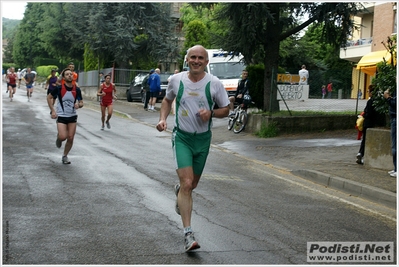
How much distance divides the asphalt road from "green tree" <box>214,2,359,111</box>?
6801 millimetres

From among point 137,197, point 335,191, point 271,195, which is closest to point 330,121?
point 335,191

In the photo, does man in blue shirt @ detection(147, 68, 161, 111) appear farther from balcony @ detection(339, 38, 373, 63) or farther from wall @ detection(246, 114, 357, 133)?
balcony @ detection(339, 38, 373, 63)

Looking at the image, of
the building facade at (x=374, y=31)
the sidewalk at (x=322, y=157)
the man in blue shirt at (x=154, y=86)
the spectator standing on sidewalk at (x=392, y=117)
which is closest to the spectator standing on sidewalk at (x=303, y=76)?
the sidewalk at (x=322, y=157)

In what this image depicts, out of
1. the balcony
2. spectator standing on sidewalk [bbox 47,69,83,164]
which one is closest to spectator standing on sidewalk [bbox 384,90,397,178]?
spectator standing on sidewalk [bbox 47,69,83,164]

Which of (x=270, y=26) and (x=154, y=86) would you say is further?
(x=154, y=86)

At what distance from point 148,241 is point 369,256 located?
2.08 metres

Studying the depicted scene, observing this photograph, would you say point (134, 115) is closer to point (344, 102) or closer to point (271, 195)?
point (344, 102)

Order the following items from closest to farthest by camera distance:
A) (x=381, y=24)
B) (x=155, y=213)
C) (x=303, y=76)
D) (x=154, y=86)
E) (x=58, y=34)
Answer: (x=155, y=213), (x=303, y=76), (x=154, y=86), (x=381, y=24), (x=58, y=34)

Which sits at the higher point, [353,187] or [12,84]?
[12,84]

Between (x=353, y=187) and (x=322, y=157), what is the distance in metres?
3.98

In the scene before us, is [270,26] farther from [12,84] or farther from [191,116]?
[12,84]

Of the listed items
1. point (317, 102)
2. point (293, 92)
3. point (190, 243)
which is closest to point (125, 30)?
point (293, 92)

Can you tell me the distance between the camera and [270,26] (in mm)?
22000

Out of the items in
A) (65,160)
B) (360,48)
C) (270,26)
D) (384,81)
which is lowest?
(65,160)
